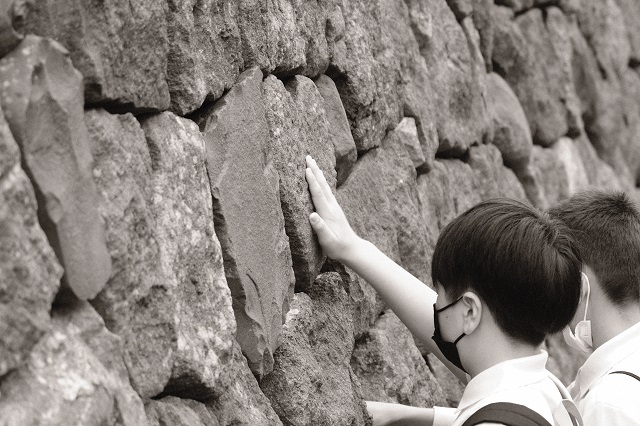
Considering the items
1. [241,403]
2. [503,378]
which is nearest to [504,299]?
[503,378]

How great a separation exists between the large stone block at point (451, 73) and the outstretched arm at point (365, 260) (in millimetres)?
1548

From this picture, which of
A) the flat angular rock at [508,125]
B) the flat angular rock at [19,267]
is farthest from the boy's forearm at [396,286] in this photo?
the flat angular rock at [508,125]

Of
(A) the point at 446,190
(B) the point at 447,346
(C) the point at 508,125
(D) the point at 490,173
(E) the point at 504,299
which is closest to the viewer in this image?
(E) the point at 504,299

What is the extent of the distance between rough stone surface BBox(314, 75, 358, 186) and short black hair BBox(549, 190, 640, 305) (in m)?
0.62

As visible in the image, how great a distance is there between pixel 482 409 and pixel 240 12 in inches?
42.5

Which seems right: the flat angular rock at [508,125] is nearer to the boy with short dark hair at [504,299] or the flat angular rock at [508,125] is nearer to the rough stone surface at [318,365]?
the rough stone surface at [318,365]

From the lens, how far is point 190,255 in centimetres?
187

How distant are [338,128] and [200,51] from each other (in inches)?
35.4

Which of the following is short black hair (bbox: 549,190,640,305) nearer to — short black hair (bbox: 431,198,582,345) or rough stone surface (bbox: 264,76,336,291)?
short black hair (bbox: 431,198,582,345)

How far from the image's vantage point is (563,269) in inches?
77.8

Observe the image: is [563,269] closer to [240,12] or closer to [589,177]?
[240,12]

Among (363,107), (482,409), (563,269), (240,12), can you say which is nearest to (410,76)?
(363,107)

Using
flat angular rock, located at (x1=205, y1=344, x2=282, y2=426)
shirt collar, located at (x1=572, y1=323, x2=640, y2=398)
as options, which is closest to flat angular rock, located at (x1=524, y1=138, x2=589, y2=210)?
shirt collar, located at (x1=572, y1=323, x2=640, y2=398)

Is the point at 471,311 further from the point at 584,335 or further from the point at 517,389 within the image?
the point at 584,335
